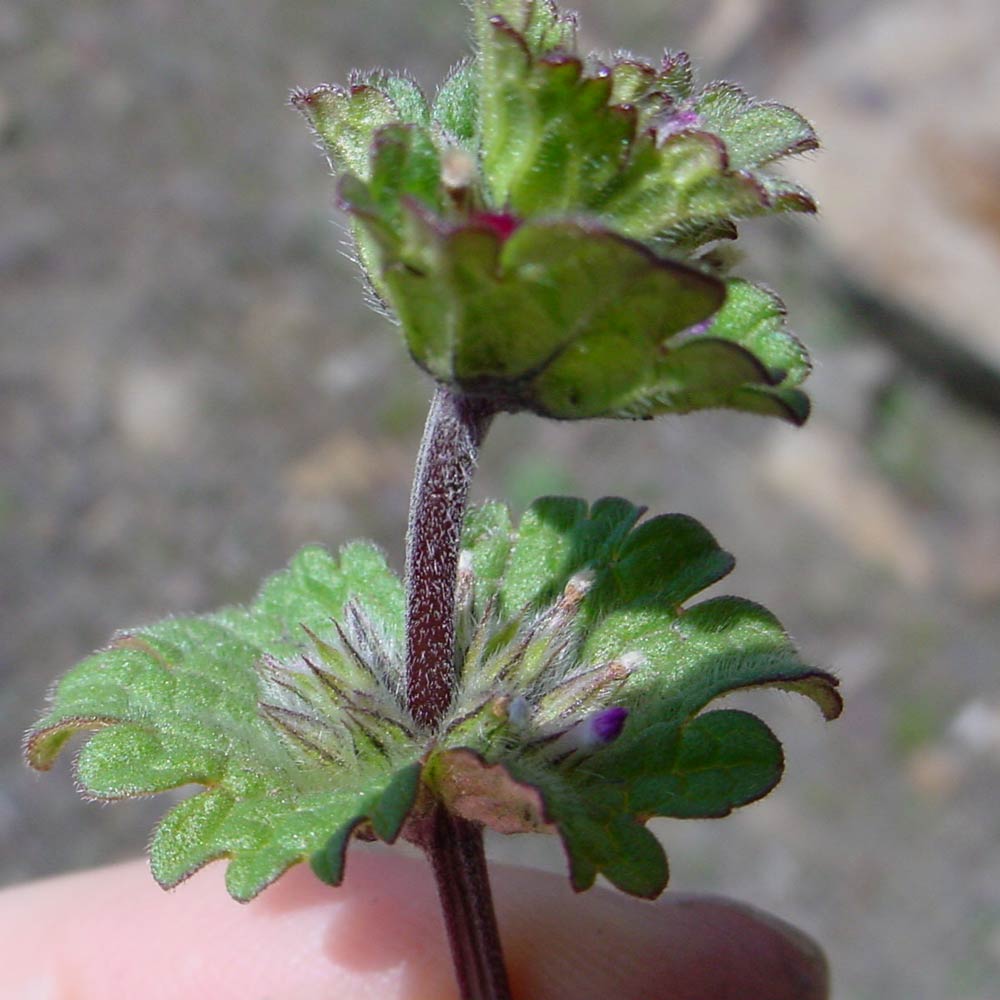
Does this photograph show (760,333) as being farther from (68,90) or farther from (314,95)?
(68,90)

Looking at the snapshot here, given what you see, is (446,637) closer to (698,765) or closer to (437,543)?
(437,543)

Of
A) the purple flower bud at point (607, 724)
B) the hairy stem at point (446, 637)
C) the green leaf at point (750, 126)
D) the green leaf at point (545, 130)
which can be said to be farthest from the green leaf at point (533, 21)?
the purple flower bud at point (607, 724)

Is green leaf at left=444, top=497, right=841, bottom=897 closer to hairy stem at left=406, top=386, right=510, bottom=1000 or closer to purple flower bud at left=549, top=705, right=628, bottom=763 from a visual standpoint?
purple flower bud at left=549, top=705, right=628, bottom=763

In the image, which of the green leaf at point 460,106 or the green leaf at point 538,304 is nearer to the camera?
the green leaf at point 538,304

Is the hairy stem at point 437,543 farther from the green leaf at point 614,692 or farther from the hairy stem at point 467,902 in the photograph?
the hairy stem at point 467,902

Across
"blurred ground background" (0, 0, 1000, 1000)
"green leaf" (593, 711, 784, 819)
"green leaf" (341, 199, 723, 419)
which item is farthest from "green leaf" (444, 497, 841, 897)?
"blurred ground background" (0, 0, 1000, 1000)

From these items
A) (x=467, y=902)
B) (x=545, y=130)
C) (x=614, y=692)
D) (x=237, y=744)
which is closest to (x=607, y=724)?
(x=614, y=692)

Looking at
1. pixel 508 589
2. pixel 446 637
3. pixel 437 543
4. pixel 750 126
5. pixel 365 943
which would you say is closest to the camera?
pixel 750 126
